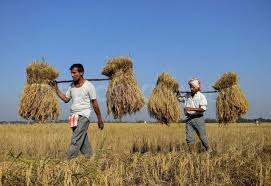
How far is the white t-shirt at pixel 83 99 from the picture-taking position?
834 centimetres

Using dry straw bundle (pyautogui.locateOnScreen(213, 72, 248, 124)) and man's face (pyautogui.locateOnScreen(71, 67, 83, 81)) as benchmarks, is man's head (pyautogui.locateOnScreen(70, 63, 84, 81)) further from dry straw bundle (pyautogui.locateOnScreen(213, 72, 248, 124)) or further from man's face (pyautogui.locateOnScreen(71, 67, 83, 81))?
dry straw bundle (pyautogui.locateOnScreen(213, 72, 248, 124))

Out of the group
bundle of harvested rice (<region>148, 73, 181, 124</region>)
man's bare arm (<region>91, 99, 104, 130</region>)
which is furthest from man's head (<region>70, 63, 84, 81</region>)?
bundle of harvested rice (<region>148, 73, 181, 124</region>)

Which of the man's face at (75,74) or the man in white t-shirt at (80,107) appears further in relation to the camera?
the man's face at (75,74)

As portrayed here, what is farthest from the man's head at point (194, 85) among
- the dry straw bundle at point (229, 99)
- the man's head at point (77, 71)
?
the dry straw bundle at point (229, 99)

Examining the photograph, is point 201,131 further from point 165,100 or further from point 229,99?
point 229,99

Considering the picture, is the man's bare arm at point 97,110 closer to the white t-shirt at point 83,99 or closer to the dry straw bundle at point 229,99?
the white t-shirt at point 83,99

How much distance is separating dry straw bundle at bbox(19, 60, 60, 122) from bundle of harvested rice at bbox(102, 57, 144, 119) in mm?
1186

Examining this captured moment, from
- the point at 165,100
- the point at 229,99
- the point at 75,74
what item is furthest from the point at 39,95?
the point at 229,99

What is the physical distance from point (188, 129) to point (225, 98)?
484 centimetres

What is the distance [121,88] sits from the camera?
10.6 metres

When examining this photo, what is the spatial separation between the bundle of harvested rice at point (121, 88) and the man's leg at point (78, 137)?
2.25 metres

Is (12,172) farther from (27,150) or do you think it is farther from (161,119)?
(161,119)

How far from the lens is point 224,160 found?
817cm

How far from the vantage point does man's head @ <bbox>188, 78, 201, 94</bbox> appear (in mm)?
10562
